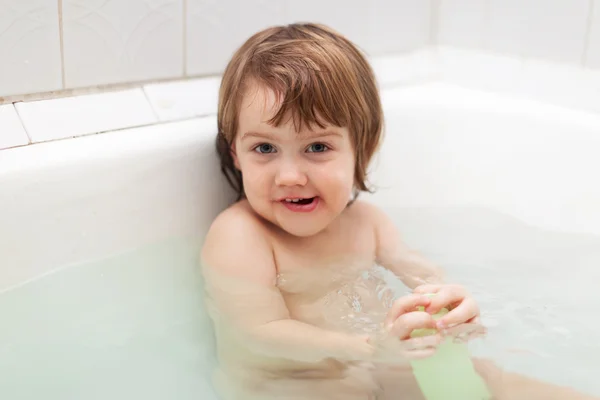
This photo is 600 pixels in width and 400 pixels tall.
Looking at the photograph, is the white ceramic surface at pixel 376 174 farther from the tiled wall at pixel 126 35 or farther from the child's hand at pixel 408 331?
the child's hand at pixel 408 331

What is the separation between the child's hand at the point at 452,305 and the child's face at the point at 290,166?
206 millimetres

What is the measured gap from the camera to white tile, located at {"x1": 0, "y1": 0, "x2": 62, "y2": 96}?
3.61ft

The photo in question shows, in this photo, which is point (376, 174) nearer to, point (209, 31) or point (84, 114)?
point (209, 31)

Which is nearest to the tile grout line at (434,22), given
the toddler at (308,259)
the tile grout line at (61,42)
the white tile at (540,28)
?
the white tile at (540,28)

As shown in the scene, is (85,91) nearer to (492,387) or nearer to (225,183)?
(225,183)

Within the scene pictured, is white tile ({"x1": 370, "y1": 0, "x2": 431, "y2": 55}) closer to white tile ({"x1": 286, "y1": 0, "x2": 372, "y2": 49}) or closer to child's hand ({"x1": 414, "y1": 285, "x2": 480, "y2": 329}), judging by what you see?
white tile ({"x1": 286, "y1": 0, "x2": 372, "y2": 49})

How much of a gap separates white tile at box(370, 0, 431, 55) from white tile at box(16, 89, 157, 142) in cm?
59

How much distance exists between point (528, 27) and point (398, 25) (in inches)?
11.0

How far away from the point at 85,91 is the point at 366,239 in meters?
0.50

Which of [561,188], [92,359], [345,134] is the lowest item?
[92,359]

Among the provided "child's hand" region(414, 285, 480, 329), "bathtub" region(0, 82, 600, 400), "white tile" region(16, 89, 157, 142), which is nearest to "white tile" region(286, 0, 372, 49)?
"bathtub" region(0, 82, 600, 400)

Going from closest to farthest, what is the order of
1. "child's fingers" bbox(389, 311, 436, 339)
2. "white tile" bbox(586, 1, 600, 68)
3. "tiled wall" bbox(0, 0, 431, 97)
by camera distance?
"child's fingers" bbox(389, 311, 436, 339) → "tiled wall" bbox(0, 0, 431, 97) → "white tile" bbox(586, 1, 600, 68)

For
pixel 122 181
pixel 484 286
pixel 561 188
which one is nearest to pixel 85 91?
pixel 122 181

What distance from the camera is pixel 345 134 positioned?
1105mm
